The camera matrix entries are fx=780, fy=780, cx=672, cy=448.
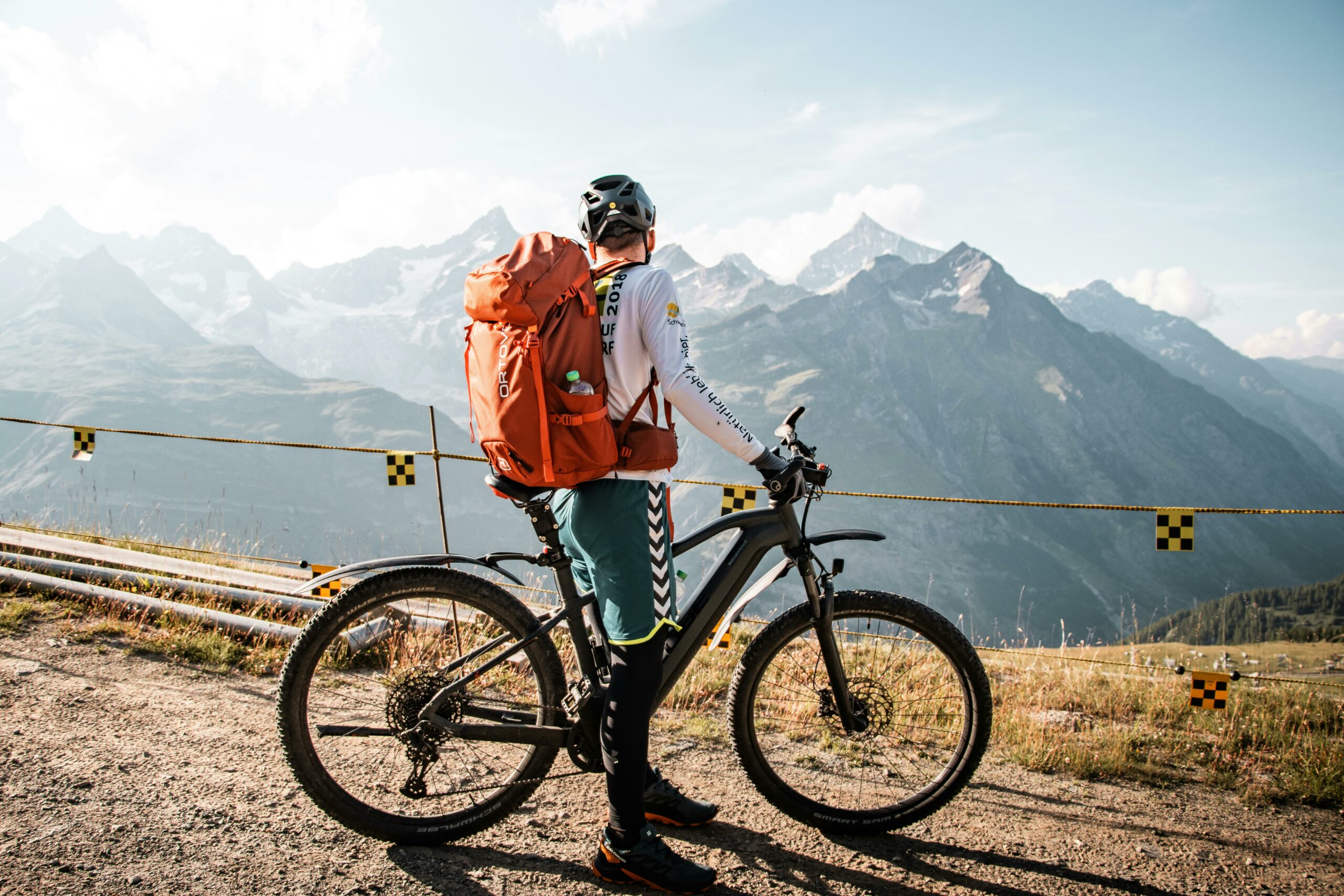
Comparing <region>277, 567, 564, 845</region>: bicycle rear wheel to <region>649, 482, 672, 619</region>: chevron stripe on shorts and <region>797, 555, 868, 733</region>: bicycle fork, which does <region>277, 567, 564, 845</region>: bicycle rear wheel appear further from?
<region>797, 555, 868, 733</region>: bicycle fork

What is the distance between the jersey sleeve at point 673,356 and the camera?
2.82 metres

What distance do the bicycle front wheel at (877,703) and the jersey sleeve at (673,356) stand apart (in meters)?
1.00

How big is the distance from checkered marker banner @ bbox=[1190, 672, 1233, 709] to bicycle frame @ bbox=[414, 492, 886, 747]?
3.41m

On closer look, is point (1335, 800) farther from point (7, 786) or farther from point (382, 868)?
point (7, 786)

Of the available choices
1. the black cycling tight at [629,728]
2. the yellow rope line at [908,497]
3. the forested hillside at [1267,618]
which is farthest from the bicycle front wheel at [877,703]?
the forested hillside at [1267,618]

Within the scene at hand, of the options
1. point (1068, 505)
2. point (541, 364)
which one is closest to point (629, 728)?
point (541, 364)

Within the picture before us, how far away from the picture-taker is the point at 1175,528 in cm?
590

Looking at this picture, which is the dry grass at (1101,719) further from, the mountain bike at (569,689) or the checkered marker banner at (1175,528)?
the mountain bike at (569,689)

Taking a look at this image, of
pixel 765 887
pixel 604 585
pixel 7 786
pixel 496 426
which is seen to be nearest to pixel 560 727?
pixel 604 585

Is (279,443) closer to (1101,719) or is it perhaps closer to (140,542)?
(140,542)

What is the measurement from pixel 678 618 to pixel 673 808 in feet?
2.92

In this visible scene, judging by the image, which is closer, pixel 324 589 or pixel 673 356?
pixel 673 356

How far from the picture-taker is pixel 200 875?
2.82 metres

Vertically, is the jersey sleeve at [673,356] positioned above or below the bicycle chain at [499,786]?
above
